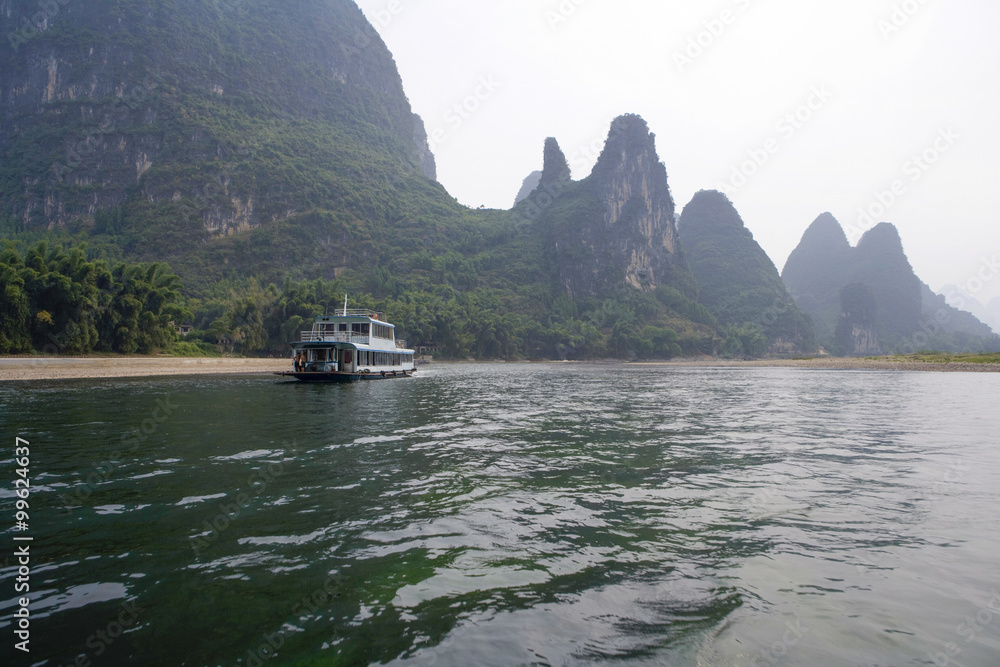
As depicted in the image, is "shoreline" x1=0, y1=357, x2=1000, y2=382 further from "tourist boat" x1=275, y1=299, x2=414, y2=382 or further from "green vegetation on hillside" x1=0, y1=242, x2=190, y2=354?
"tourist boat" x1=275, y1=299, x2=414, y2=382

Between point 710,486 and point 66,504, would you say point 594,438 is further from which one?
point 66,504

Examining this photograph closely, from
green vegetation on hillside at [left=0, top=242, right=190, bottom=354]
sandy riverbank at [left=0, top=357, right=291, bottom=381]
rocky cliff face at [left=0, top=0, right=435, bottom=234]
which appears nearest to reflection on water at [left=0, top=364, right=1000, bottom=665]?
sandy riverbank at [left=0, top=357, right=291, bottom=381]

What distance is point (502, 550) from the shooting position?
675 cm

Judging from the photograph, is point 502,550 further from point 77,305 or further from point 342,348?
point 77,305

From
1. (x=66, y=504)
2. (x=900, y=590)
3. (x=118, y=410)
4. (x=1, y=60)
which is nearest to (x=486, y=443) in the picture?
(x=66, y=504)

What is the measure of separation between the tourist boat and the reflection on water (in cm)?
2392

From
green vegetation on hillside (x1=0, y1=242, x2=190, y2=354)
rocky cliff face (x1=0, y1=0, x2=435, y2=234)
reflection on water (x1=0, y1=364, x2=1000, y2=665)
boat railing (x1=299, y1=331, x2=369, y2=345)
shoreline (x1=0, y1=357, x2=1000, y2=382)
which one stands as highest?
rocky cliff face (x1=0, y1=0, x2=435, y2=234)

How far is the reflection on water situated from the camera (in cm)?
456

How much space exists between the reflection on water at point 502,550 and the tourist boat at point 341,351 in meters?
23.9

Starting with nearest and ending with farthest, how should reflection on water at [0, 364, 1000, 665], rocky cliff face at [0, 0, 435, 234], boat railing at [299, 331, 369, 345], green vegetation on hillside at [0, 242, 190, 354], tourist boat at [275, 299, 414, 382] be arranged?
reflection on water at [0, 364, 1000, 665] < green vegetation on hillside at [0, 242, 190, 354] < tourist boat at [275, 299, 414, 382] < boat railing at [299, 331, 369, 345] < rocky cliff face at [0, 0, 435, 234]

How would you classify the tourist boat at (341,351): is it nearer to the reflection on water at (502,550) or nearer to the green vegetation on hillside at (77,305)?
the green vegetation on hillside at (77,305)

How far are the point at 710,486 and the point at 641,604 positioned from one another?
5628mm

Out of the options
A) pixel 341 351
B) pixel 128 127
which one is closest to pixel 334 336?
pixel 341 351

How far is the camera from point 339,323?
42.8m
